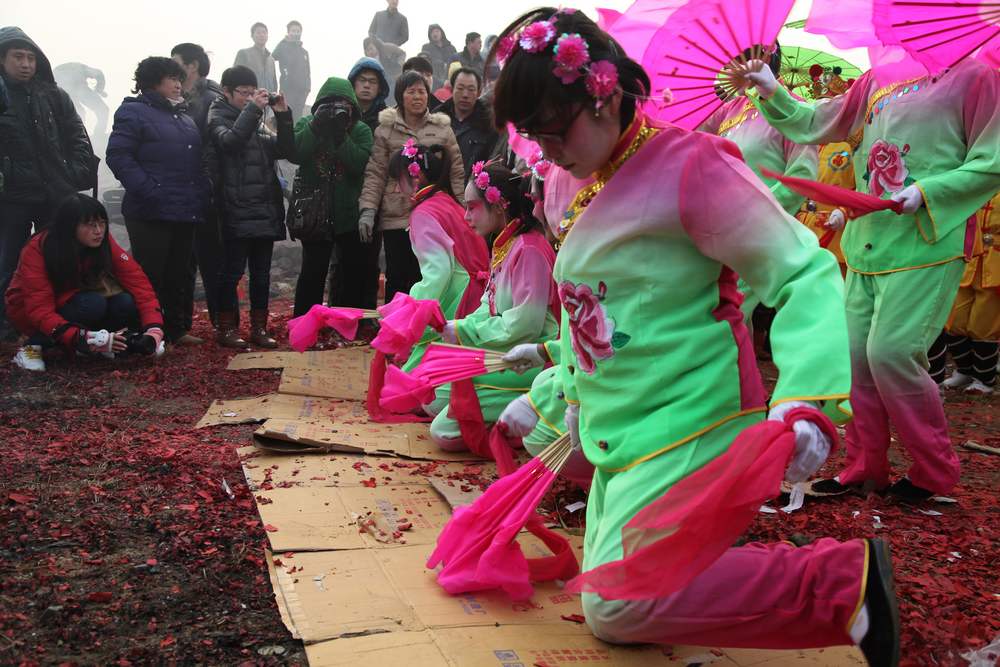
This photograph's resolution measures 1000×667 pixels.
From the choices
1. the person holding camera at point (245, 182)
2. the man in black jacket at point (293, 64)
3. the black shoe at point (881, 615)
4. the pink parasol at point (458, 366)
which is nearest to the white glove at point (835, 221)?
the pink parasol at point (458, 366)

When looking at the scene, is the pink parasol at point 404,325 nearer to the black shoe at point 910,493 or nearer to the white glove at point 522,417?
the white glove at point 522,417

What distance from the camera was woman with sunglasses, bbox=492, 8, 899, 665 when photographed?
189 cm

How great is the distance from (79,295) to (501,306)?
10.7ft

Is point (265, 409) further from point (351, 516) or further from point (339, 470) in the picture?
point (351, 516)

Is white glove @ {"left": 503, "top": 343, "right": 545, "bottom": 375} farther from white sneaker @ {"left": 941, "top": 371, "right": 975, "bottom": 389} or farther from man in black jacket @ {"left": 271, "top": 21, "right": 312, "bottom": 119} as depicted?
man in black jacket @ {"left": 271, "top": 21, "right": 312, "bottom": 119}

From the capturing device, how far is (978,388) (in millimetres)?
6047

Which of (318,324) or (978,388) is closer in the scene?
(318,324)

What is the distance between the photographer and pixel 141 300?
6090 mm

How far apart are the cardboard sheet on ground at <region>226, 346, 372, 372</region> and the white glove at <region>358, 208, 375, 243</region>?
893 millimetres

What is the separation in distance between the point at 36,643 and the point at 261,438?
1727mm

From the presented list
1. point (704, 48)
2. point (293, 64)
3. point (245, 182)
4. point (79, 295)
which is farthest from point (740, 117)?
point (293, 64)

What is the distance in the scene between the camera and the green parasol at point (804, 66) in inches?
205

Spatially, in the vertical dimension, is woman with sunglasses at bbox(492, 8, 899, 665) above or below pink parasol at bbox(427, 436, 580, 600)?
above

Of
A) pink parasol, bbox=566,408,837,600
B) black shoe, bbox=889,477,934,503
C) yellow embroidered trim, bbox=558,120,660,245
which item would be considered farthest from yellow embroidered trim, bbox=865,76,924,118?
pink parasol, bbox=566,408,837,600
